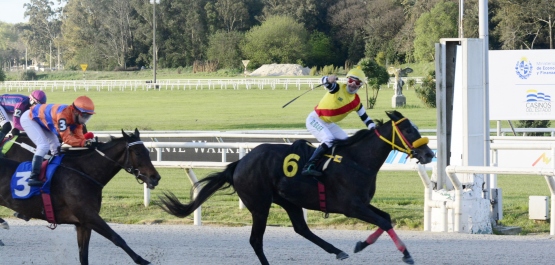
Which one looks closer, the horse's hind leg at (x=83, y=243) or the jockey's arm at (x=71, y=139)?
the horse's hind leg at (x=83, y=243)

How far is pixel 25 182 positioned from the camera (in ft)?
21.3

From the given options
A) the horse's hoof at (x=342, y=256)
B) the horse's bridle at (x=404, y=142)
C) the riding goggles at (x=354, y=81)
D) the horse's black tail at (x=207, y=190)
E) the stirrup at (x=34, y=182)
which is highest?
the riding goggles at (x=354, y=81)

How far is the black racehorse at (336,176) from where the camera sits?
6.41 m

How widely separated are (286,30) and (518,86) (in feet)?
142

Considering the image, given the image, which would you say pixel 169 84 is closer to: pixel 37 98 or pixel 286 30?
pixel 286 30

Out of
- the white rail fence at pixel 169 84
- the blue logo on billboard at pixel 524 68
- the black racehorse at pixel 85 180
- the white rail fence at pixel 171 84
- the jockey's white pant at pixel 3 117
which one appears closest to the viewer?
the black racehorse at pixel 85 180

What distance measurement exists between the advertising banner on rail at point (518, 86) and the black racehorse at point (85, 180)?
8.28 m

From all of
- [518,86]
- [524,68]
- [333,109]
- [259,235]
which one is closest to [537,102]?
[518,86]

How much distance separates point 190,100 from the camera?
3900 cm

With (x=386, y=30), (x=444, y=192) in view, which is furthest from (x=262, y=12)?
(x=444, y=192)

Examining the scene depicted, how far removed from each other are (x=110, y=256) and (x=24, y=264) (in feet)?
2.43

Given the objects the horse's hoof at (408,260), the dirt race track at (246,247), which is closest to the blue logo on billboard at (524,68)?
the dirt race track at (246,247)

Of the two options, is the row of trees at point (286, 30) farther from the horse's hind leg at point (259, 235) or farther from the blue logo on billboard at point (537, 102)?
the horse's hind leg at point (259, 235)

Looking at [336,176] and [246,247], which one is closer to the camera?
[336,176]
